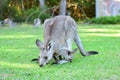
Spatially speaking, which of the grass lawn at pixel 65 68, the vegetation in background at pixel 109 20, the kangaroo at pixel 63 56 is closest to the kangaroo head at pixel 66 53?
the kangaroo at pixel 63 56

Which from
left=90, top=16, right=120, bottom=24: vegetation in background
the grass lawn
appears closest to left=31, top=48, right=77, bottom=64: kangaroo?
the grass lawn

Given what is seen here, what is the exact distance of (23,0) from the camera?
31.4m

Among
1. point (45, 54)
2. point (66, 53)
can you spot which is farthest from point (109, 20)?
point (45, 54)

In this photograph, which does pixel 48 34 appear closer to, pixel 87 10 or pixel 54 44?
pixel 54 44

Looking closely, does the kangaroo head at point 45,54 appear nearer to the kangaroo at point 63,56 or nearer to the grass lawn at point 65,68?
the grass lawn at point 65,68

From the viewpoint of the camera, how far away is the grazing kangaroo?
21.4ft

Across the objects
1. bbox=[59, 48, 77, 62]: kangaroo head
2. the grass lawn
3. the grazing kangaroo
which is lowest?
the grass lawn

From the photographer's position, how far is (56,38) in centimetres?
684

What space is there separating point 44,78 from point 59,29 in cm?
173

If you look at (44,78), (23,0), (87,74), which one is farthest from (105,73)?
(23,0)

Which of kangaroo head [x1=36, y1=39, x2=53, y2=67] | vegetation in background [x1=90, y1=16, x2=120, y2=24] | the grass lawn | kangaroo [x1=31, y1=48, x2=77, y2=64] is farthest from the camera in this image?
vegetation in background [x1=90, y1=16, x2=120, y2=24]

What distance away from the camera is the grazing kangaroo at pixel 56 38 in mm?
6533

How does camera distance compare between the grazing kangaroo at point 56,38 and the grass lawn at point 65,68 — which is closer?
the grass lawn at point 65,68

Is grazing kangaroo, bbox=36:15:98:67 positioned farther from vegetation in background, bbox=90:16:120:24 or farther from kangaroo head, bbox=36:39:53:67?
vegetation in background, bbox=90:16:120:24
